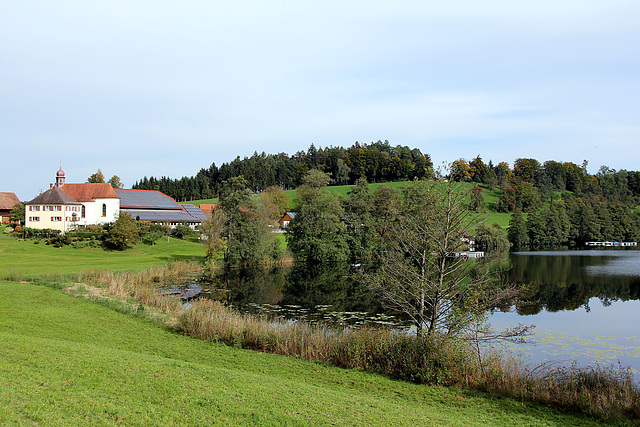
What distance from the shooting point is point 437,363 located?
13.3 m

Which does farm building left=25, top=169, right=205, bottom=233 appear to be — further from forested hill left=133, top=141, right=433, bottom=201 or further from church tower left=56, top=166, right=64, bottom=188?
forested hill left=133, top=141, right=433, bottom=201

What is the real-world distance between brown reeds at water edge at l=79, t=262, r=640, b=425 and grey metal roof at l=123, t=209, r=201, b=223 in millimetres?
61437

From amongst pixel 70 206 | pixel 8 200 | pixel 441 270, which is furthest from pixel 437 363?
pixel 8 200

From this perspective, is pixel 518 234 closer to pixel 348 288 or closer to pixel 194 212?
pixel 194 212

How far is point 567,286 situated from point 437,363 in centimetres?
3069

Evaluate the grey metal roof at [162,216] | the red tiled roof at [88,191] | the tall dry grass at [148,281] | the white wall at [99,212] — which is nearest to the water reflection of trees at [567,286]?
the tall dry grass at [148,281]

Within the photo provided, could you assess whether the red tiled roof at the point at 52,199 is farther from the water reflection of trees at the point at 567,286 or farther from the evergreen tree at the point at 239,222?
the water reflection of trees at the point at 567,286

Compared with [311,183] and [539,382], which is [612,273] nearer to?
[311,183]

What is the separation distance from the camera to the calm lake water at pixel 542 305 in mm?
19891

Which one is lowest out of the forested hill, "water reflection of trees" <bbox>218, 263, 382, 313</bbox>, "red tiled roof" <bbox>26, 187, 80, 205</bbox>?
"water reflection of trees" <bbox>218, 263, 382, 313</bbox>

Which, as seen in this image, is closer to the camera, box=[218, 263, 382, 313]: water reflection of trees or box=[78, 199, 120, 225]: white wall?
box=[218, 263, 382, 313]: water reflection of trees

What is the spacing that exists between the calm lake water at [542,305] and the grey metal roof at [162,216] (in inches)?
1391

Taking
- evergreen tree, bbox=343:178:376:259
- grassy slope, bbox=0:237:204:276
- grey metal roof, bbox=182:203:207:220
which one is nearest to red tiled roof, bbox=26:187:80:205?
grassy slope, bbox=0:237:204:276

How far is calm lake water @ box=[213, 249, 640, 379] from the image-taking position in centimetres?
1989
